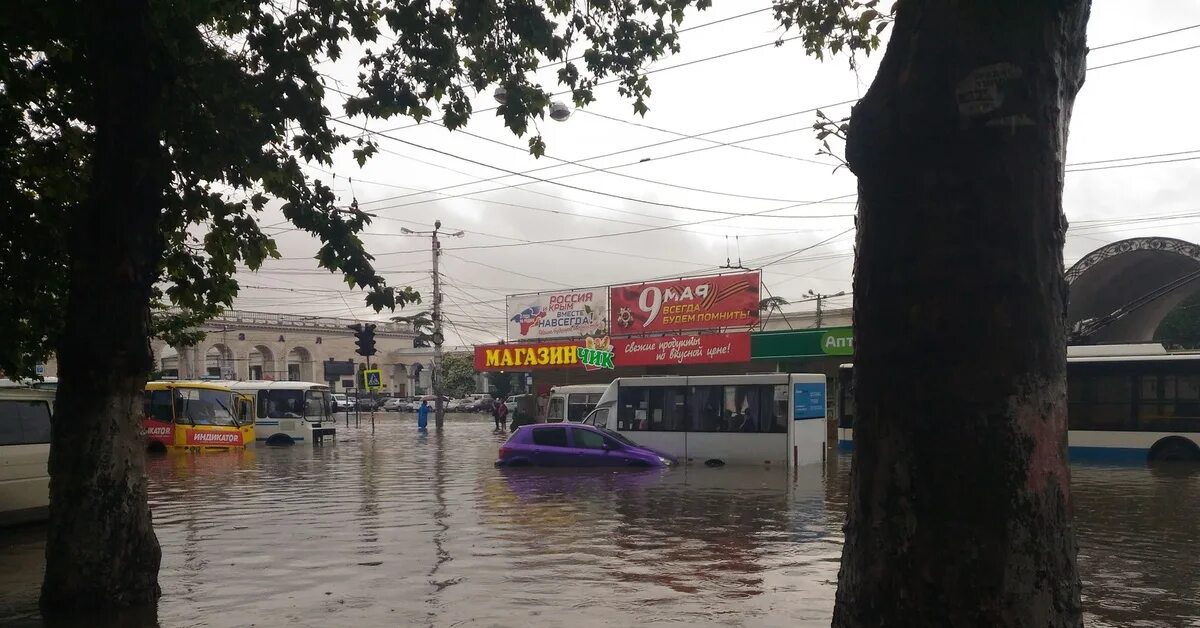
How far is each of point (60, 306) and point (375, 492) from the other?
24.9ft

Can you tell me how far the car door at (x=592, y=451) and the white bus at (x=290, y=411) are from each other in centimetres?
1939

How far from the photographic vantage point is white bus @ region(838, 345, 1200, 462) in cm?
2280

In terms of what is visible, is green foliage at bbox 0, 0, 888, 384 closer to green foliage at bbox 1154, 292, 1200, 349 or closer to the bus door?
the bus door

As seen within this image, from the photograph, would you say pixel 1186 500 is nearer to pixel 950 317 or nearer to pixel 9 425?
pixel 950 317

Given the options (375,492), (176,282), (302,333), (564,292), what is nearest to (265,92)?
(176,282)

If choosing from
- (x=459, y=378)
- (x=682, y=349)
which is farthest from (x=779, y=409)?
(x=459, y=378)

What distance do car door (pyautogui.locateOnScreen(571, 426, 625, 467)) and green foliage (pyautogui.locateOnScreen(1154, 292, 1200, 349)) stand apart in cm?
2885

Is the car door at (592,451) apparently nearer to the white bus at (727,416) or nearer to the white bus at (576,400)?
the white bus at (727,416)

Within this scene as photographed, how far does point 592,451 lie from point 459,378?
269ft

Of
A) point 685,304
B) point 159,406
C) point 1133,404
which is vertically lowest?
point 159,406

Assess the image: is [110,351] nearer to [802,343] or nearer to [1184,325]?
[802,343]

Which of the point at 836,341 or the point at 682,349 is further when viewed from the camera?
the point at 682,349

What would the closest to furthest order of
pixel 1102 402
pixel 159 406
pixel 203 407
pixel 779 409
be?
pixel 779 409, pixel 1102 402, pixel 159 406, pixel 203 407

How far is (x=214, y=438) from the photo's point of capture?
32.9 meters
